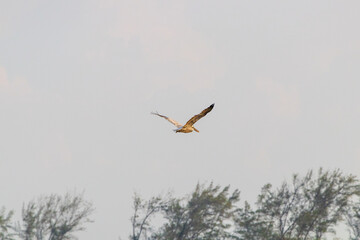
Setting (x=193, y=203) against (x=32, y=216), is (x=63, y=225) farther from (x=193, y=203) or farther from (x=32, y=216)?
(x=193, y=203)

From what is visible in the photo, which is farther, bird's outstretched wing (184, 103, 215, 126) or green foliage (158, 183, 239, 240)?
green foliage (158, 183, 239, 240)

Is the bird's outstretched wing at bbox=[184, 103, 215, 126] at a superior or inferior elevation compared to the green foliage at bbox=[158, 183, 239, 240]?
inferior

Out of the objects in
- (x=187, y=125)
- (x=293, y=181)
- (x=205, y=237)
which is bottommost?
(x=187, y=125)

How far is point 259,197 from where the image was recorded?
270 ft

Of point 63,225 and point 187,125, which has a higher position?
point 63,225

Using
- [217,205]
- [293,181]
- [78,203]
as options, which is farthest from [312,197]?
[78,203]

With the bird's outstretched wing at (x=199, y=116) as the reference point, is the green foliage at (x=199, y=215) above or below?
above

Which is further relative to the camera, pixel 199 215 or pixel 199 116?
pixel 199 215

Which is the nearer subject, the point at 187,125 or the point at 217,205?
the point at 187,125

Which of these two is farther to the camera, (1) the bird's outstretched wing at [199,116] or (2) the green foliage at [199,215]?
(2) the green foliage at [199,215]

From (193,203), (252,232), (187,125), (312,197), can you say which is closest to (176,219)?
(193,203)

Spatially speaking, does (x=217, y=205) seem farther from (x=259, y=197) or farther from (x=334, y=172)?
(x=334, y=172)

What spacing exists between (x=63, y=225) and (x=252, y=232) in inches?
755

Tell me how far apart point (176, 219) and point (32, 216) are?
1488 cm
